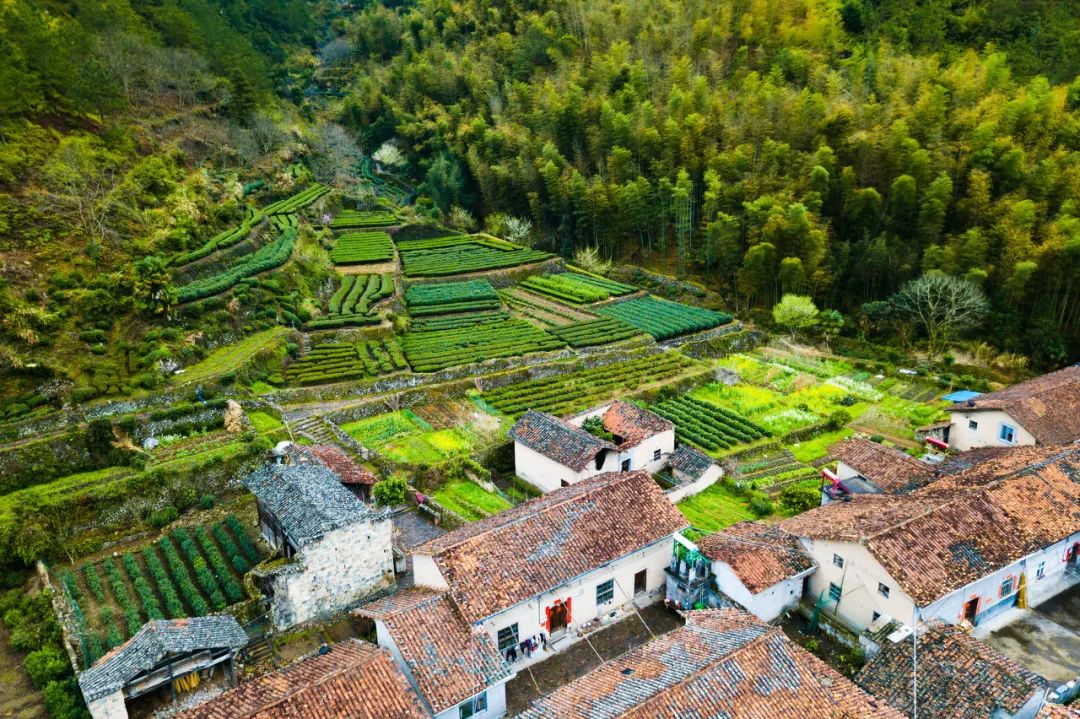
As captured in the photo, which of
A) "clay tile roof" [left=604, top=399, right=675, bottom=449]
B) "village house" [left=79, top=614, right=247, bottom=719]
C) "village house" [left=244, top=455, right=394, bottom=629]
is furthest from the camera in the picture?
"clay tile roof" [left=604, top=399, right=675, bottom=449]

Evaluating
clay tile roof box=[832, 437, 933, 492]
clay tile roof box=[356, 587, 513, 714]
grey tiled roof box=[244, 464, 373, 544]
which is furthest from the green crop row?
clay tile roof box=[832, 437, 933, 492]

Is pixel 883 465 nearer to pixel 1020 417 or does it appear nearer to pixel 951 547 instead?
pixel 951 547

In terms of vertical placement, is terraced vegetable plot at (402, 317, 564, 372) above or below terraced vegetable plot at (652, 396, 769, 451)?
above

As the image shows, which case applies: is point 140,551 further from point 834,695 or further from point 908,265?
point 908,265

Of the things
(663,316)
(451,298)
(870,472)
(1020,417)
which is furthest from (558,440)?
(451,298)

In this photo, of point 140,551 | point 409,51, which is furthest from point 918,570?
point 409,51

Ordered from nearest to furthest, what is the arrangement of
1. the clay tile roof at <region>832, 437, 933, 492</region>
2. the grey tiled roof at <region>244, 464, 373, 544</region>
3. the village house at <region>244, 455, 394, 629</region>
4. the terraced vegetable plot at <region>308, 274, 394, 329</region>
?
the village house at <region>244, 455, 394, 629</region> → the grey tiled roof at <region>244, 464, 373, 544</region> → the clay tile roof at <region>832, 437, 933, 492</region> → the terraced vegetable plot at <region>308, 274, 394, 329</region>

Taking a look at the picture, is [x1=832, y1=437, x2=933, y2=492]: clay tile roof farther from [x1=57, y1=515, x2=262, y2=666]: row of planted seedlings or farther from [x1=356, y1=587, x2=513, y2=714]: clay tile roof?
[x1=57, y1=515, x2=262, y2=666]: row of planted seedlings

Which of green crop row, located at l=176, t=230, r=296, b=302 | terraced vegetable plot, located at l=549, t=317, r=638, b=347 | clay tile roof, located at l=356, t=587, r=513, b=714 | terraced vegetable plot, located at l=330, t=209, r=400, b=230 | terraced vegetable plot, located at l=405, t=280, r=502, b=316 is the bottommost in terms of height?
terraced vegetable plot, located at l=549, t=317, r=638, b=347
